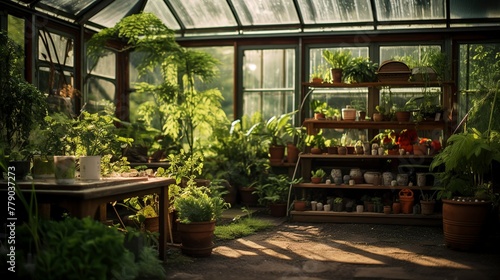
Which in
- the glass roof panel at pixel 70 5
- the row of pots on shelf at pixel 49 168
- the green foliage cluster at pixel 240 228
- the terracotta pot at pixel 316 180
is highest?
the glass roof panel at pixel 70 5

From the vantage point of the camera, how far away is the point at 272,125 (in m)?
9.20

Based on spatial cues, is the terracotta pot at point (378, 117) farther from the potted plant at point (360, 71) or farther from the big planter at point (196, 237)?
the big planter at point (196, 237)

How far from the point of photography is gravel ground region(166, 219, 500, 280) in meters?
5.06

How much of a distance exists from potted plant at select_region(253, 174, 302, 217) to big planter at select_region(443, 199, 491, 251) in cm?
261

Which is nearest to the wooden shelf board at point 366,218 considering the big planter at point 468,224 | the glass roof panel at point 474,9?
the big planter at point 468,224

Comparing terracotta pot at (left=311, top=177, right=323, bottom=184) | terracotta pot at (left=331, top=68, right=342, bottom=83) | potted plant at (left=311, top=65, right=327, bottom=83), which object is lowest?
terracotta pot at (left=311, top=177, right=323, bottom=184)

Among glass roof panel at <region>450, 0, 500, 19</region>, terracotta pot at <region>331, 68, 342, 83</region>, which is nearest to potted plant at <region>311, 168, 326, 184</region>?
terracotta pot at <region>331, 68, 342, 83</region>

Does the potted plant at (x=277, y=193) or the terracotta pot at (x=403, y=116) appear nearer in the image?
the terracotta pot at (x=403, y=116)

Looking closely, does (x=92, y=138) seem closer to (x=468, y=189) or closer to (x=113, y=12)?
(x=468, y=189)

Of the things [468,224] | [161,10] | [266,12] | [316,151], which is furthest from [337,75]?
[161,10]

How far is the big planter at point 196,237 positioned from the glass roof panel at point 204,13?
4922 mm

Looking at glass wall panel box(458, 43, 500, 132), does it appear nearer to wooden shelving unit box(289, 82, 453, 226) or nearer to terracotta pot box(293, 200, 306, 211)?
wooden shelving unit box(289, 82, 453, 226)

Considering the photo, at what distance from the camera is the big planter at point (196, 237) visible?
18.5 ft

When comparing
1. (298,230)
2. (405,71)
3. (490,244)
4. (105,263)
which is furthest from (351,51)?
(105,263)
